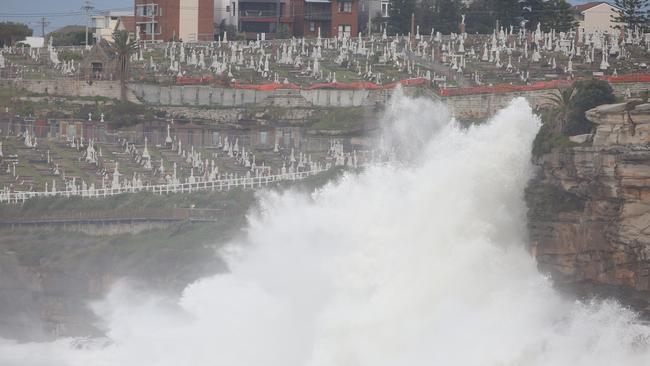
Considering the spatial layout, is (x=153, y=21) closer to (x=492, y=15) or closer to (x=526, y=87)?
(x=492, y=15)

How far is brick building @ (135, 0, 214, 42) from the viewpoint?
10225 cm

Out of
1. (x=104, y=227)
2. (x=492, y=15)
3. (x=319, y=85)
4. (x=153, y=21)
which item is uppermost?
(x=492, y=15)

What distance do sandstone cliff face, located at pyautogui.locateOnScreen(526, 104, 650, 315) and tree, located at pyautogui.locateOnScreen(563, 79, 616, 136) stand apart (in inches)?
47.5

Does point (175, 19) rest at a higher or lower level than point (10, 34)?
higher

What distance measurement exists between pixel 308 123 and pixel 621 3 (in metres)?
19.6

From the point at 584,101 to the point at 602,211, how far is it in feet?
18.8

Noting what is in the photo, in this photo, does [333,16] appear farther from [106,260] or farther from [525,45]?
[106,260]

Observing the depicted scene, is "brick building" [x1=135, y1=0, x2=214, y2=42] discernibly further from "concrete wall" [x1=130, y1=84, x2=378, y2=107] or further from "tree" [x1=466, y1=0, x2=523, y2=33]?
"concrete wall" [x1=130, y1=84, x2=378, y2=107]

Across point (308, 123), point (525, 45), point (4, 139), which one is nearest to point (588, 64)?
point (525, 45)

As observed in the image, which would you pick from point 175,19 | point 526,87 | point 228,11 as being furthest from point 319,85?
point 228,11

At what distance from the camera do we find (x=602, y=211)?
46812mm

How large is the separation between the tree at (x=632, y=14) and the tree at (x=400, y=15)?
1542 centimetres

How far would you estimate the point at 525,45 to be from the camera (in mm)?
88312

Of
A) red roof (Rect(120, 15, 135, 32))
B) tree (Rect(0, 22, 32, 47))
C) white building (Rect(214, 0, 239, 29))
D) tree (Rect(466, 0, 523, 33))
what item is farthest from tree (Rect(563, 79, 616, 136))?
tree (Rect(0, 22, 32, 47))
